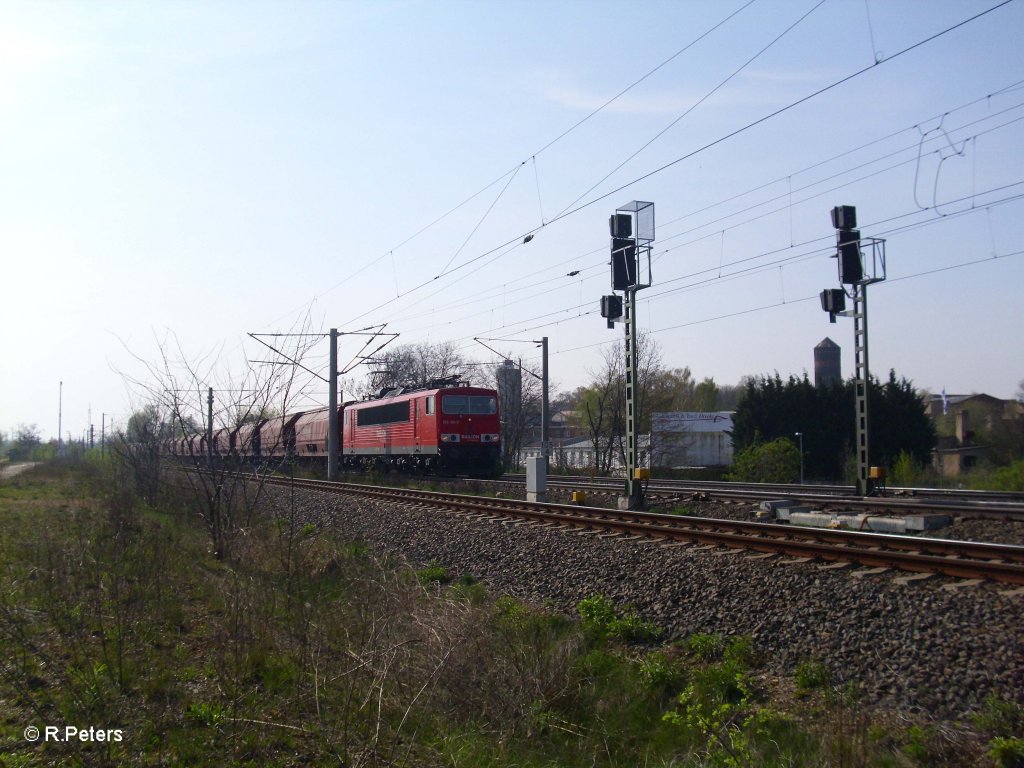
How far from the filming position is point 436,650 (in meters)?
6.88

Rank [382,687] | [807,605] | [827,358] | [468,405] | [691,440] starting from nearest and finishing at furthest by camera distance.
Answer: [382,687]
[807,605]
[468,405]
[691,440]
[827,358]

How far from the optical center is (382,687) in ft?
19.2

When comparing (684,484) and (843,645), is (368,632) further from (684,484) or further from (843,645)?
(684,484)

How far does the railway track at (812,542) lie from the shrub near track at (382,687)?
275cm

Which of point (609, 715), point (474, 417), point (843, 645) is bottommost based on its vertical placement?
point (609, 715)

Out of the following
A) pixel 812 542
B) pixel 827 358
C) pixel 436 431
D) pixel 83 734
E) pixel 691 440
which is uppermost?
pixel 827 358

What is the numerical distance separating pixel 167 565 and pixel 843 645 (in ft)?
27.9

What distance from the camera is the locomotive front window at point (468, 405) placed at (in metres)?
29.3

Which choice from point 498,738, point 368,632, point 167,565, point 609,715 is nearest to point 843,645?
point 609,715

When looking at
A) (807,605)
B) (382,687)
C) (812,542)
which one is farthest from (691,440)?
(382,687)

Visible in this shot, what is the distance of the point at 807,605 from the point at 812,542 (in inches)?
135

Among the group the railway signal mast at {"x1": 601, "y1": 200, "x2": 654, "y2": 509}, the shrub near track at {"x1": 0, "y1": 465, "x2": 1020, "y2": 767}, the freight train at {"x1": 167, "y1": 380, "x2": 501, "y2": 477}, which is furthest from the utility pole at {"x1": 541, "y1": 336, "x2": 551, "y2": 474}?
the shrub near track at {"x1": 0, "y1": 465, "x2": 1020, "y2": 767}

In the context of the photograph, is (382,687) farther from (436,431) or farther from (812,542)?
(436,431)

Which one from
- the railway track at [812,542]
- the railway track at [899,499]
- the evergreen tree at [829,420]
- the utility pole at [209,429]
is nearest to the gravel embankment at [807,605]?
the railway track at [812,542]
